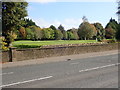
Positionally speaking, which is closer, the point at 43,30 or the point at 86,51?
the point at 86,51

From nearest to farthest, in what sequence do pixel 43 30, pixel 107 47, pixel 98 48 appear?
pixel 98 48, pixel 107 47, pixel 43 30

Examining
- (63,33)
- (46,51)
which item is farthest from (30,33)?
(46,51)

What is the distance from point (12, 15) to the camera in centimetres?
2469

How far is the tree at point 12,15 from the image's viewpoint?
24469 millimetres

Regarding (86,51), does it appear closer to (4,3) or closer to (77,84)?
(4,3)

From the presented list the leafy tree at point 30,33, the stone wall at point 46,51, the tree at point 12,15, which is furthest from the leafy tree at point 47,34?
the tree at point 12,15

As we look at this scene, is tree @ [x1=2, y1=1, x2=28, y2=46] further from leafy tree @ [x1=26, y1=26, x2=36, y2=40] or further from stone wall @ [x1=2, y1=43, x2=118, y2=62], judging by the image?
leafy tree @ [x1=26, y1=26, x2=36, y2=40]

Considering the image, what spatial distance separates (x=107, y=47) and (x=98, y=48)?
284 centimetres

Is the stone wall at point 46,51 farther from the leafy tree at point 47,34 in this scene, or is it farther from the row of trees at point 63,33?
the leafy tree at point 47,34

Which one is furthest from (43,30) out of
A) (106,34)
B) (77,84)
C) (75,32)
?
(77,84)

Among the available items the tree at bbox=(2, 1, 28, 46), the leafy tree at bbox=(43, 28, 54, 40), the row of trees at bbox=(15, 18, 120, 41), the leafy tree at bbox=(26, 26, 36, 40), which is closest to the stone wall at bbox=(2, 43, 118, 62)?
the tree at bbox=(2, 1, 28, 46)

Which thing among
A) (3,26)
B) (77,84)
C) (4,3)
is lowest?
(77,84)

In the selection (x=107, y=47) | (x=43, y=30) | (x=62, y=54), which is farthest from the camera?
(x=43, y=30)

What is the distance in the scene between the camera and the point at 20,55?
19.9 m
